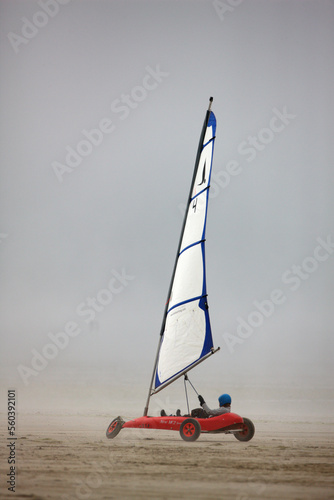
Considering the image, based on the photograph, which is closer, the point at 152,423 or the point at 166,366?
the point at 152,423

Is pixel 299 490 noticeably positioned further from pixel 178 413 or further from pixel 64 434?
pixel 64 434

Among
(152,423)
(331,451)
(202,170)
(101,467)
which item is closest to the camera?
(101,467)

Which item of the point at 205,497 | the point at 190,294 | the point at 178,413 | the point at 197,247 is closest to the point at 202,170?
the point at 197,247

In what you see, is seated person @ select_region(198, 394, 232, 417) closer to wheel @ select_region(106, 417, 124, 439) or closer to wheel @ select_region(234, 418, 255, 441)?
wheel @ select_region(234, 418, 255, 441)

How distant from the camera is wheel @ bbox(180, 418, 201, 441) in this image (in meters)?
11.2

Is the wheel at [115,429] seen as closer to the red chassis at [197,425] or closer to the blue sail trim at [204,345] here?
the red chassis at [197,425]

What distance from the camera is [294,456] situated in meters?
9.87

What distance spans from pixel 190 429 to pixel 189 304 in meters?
2.46

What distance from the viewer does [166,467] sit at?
8266 mm

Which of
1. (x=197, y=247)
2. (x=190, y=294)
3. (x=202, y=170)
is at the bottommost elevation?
(x=190, y=294)

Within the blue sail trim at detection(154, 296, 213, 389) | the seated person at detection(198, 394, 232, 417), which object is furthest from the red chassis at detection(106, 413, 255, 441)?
the blue sail trim at detection(154, 296, 213, 389)

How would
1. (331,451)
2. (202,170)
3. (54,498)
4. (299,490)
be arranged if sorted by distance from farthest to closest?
1. (202,170)
2. (331,451)
3. (299,490)
4. (54,498)

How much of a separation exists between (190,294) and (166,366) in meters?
1.41

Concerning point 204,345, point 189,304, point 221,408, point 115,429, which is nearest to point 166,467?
point 221,408
